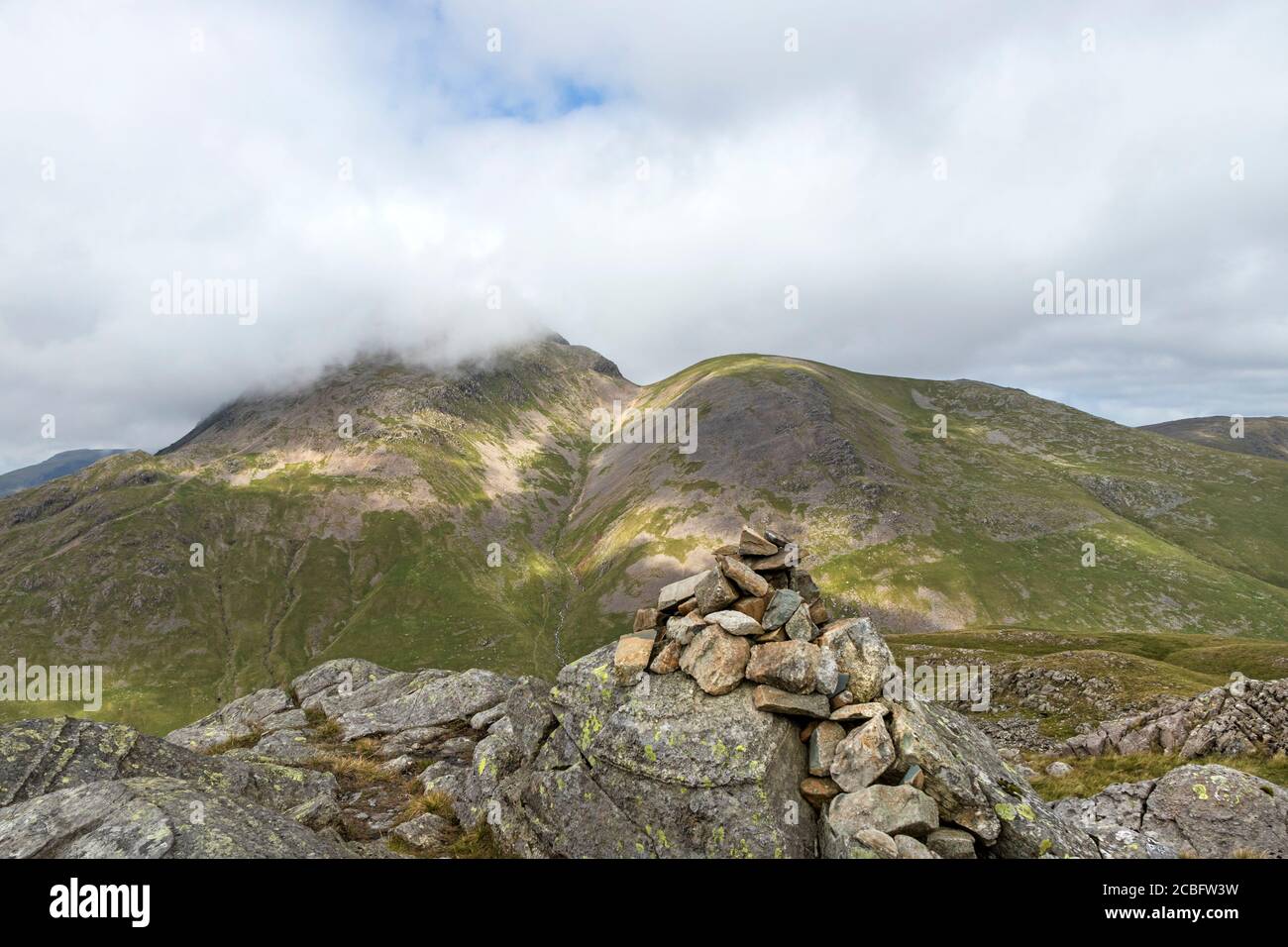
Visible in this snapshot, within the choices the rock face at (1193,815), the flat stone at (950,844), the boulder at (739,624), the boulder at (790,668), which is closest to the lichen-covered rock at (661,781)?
the boulder at (790,668)

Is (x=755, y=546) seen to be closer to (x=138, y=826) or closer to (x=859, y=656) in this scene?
(x=859, y=656)

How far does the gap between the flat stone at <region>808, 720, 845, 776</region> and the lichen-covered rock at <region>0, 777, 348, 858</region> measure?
1251cm

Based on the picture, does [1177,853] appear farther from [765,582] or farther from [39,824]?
[39,824]

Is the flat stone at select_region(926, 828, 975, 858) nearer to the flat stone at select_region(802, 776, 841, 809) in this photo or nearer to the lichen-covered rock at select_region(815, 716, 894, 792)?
the lichen-covered rock at select_region(815, 716, 894, 792)

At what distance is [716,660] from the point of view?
16.3 metres

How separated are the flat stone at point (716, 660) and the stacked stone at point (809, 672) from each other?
29 mm

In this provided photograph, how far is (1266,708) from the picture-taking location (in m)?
33.2

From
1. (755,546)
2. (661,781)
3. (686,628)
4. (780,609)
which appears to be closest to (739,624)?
(780,609)

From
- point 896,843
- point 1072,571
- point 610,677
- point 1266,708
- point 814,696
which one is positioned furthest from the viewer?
point 1072,571

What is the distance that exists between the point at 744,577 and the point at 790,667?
3.30 metres

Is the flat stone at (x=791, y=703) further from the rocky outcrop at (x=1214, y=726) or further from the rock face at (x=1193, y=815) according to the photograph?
the rocky outcrop at (x=1214, y=726)

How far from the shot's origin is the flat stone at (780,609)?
1694 cm
